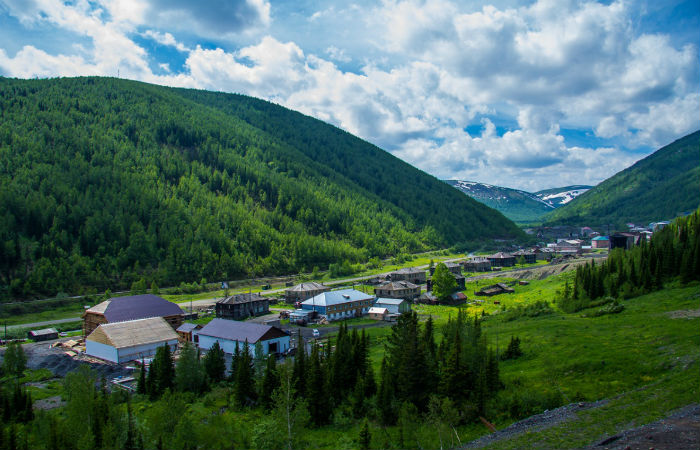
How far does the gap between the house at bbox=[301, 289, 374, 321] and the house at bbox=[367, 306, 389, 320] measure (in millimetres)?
2355

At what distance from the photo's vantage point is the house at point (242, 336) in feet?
166

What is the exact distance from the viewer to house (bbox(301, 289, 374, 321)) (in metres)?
74.5

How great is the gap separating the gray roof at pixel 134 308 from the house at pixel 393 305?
35891 millimetres

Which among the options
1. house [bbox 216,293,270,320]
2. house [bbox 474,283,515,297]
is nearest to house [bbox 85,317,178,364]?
house [bbox 216,293,270,320]

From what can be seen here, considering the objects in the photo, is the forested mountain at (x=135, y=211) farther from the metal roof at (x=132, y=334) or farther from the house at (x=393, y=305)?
the house at (x=393, y=305)

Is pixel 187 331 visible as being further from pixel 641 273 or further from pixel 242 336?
pixel 641 273

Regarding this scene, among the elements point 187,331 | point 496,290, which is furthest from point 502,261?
point 187,331

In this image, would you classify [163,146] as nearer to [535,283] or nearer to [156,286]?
[156,286]

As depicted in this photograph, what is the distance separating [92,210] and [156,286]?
39.9 meters

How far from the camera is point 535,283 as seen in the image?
3856 inches

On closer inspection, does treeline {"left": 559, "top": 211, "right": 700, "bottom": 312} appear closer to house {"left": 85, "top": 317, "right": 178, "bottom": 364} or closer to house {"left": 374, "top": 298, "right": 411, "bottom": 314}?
house {"left": 374, "top": 298, "right": 411, "bottom": 314}

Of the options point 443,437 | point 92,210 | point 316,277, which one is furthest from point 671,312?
point 92,210

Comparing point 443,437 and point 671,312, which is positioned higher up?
point 671,312

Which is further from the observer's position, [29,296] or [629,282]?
[29,296]
